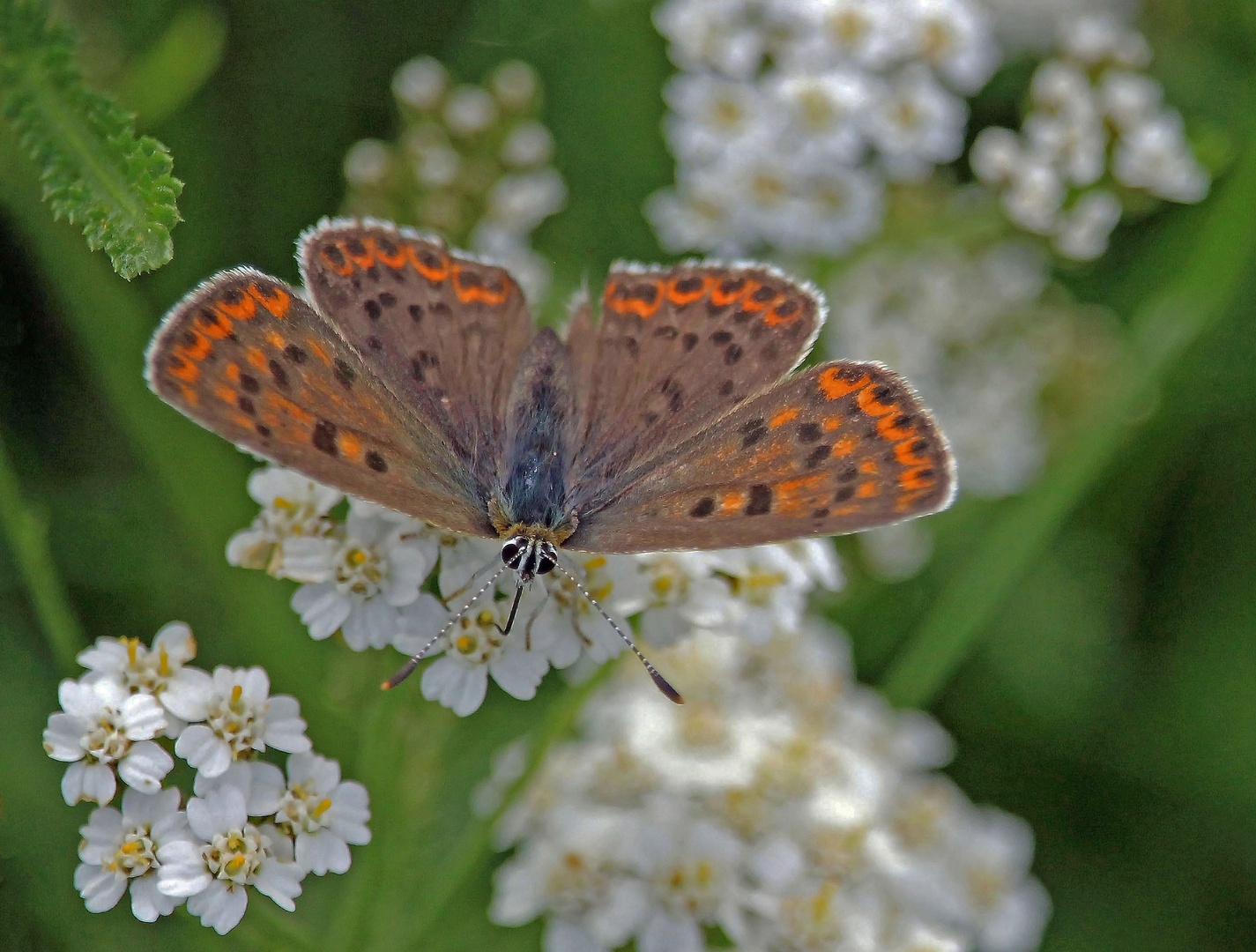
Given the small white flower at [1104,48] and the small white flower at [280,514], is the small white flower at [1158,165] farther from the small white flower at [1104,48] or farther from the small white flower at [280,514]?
the small white flower at [280,514]

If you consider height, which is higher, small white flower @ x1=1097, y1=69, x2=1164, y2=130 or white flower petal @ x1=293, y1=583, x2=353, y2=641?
small white flower @ x1=1097, y1=69, x2=1164, y2=130

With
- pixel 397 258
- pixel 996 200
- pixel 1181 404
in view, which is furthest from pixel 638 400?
pixel 1181 404

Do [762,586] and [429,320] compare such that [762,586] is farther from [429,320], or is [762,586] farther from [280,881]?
[280,881]

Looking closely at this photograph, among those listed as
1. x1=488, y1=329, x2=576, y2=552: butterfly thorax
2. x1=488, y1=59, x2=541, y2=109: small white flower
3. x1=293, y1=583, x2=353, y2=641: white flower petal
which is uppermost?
x1=488, y1=59, x2=541, y2=109: small white flower

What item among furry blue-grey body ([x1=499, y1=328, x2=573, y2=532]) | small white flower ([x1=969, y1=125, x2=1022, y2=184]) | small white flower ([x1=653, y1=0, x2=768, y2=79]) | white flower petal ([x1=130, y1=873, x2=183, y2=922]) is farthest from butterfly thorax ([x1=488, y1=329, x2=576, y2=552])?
small white flower ([x1=969, y1=125, x2=1022, y2=184])

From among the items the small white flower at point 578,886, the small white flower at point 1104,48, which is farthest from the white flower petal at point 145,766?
the small white flower at point 1104,48

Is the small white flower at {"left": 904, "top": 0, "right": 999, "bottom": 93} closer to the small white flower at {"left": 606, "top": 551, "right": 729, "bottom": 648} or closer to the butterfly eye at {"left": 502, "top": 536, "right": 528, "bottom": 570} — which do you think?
the small white flower at {"left": 606, "top": 551, "right": 729, "bottom": 648}
